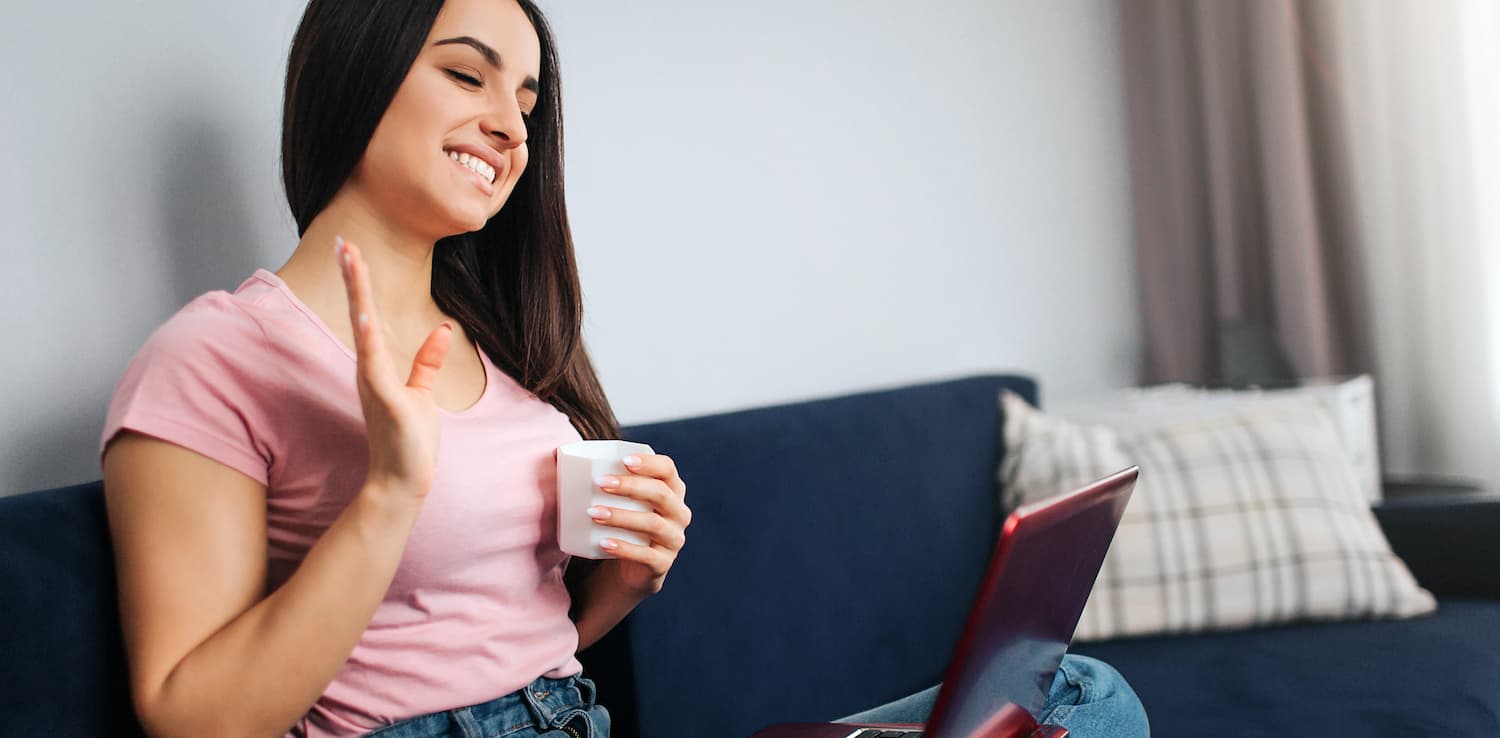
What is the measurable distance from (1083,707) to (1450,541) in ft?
3.69

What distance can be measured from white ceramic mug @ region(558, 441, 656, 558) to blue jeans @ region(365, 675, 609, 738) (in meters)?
0.15

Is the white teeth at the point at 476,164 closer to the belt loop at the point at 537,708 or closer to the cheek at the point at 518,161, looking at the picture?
the cheek at the point at 518,161

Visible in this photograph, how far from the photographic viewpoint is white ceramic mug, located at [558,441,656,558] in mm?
986

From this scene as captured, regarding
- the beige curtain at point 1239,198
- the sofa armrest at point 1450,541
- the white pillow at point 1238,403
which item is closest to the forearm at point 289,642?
the white pillow at point 1238,403

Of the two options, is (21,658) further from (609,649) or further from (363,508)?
(609,649)

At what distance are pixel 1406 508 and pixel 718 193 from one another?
4.25ft

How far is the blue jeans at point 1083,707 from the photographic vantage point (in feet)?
3.81

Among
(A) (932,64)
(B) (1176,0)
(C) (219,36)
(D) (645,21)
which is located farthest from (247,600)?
(B) (1176,0)

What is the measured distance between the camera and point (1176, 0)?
Result: 2787mm

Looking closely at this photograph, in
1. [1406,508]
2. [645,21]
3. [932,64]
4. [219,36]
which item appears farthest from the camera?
[932,64]

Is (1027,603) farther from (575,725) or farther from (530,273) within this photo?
(530,273)

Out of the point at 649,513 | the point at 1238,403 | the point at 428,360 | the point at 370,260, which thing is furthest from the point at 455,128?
the point at 1238,403

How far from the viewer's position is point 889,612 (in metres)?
1.69

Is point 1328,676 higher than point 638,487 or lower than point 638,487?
lower
